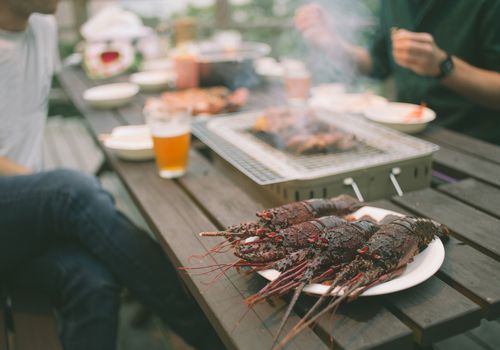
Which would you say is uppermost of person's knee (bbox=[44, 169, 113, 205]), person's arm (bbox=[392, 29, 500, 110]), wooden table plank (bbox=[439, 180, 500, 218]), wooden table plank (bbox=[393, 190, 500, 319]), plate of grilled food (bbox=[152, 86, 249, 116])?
person's arm (bbox=[392, 29, 500, 110])

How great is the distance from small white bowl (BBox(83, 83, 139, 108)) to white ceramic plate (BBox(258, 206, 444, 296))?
2.55 m

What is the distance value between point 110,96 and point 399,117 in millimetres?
2035

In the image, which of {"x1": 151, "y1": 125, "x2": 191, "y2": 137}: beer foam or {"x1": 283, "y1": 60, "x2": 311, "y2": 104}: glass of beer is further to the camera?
{"x1": 283, "y1": 60, "x2": 311, "y2": 104}: glass of beer

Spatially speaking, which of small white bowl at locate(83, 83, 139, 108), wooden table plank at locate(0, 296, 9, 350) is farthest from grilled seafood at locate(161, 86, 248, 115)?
wooden table plank at locate(0, 296, 9, 350)

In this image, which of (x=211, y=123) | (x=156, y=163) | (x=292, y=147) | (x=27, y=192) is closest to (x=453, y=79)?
(x=292, y=147)

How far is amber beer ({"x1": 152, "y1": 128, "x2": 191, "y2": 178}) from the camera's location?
2123 mm

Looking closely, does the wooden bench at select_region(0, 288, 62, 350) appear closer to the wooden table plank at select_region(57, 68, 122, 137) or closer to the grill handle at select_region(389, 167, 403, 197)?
the wooden table plank at select_region(57, 68, 122, 137)

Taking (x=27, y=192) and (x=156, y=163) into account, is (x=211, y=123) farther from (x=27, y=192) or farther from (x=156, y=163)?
(x=27, y=192)

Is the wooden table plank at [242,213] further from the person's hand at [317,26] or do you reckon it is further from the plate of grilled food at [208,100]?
the person's hand at [317,26]

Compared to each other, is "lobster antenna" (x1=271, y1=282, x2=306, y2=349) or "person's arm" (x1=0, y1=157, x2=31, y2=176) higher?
"lobster antenna" (x1=271, y1=282, x2=306, y2=349)

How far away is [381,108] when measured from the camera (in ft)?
9.12

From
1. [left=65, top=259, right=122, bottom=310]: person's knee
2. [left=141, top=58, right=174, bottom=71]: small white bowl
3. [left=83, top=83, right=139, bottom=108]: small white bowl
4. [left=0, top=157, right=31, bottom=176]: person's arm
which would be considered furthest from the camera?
[left=141, top=58, right=174, bottom=71]: small white bowl

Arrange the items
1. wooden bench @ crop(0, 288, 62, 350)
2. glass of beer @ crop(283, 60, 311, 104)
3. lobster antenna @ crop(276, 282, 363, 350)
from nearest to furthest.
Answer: lobster antenna @ crop(276, 282, 363, 350) → wooden bench @ crop(0, 288, 62, 350) → glass of beer @ crop(283, 60, 311, 104)

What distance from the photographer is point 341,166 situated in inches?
73.8
